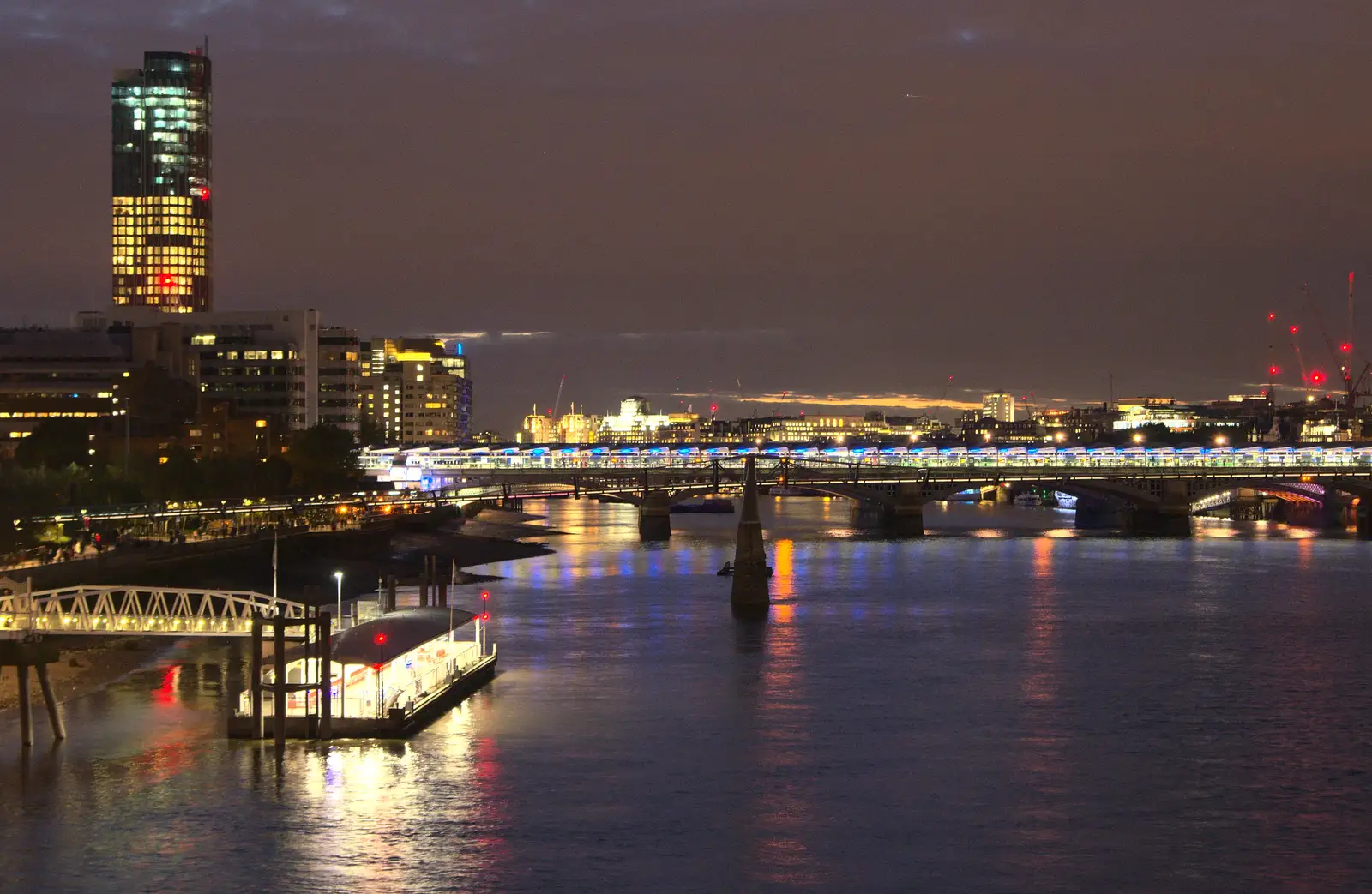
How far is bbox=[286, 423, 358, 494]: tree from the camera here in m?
118

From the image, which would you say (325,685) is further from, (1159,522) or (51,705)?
(1159,522)

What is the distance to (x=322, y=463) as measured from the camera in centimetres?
11988

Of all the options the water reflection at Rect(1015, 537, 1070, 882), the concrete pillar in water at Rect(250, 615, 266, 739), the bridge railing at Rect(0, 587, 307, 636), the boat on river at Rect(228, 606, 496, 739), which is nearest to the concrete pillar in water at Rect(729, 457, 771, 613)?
the water reflection at Rect(1015, 537, 1070, 882)

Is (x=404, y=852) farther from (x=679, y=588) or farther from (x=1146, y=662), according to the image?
(x=679, y=588)

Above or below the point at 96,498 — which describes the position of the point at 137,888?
below

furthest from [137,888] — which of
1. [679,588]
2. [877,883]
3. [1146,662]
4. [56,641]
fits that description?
[679,588]

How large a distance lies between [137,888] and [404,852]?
4.43 meters

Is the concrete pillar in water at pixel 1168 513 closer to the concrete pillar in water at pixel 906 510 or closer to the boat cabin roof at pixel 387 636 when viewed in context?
the concrete pillar in water at pixel 906 510

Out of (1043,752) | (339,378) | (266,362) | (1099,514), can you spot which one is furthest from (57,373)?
(1043,752)

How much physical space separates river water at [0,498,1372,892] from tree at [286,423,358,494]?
5720cm

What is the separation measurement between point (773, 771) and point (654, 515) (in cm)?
7875

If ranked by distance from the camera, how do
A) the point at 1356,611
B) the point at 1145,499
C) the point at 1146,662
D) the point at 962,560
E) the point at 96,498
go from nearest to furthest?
the point at 1146,662
the point at 1356,611
the point at 96,498
the point at 962,560
the point at 1145,499

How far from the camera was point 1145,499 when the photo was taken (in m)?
122

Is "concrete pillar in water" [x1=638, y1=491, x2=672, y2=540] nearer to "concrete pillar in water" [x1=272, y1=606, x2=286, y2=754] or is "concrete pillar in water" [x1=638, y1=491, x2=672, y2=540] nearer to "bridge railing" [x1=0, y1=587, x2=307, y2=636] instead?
"bridge railing" [x1=0, y1=587, x2=307, y2=636]
